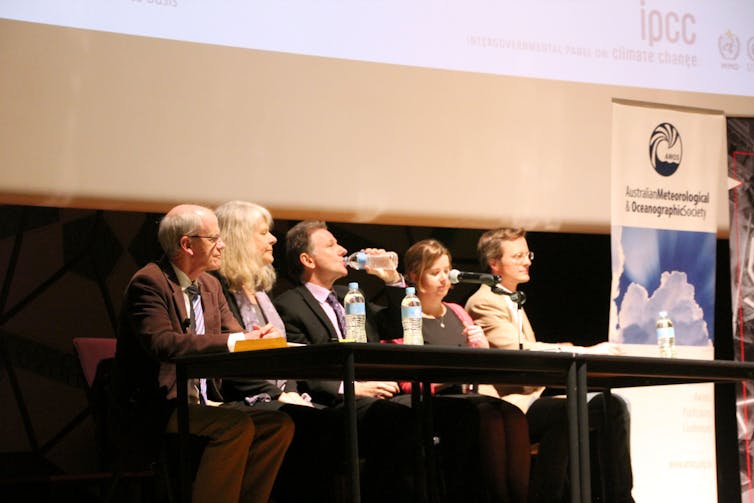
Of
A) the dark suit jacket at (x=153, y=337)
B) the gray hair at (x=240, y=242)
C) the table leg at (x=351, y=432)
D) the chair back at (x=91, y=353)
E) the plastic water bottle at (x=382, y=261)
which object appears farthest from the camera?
the gray hair at (x=240, y=242)

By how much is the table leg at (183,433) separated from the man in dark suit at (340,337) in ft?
2.34

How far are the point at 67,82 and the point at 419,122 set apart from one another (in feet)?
4.65

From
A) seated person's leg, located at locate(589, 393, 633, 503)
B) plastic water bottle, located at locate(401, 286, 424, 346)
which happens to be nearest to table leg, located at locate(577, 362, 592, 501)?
plastic water bottle, located at locate(401, 286, 424, 346)

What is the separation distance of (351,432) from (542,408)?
173 cm

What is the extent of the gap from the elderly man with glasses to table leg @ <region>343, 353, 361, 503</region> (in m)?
1.37

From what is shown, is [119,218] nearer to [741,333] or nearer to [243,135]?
[243,135]

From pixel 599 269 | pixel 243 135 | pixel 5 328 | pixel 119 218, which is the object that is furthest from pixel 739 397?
pixel 5 328

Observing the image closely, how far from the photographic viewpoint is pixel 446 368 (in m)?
2.98

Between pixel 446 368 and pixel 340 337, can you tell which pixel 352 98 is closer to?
pixel 340 337

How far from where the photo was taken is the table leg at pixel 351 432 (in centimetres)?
240

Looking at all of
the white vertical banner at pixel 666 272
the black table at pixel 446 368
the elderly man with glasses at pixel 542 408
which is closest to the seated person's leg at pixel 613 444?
the elderly man with glasses at pixel 542 408

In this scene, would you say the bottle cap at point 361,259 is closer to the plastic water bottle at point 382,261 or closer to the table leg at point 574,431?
the plastic water bottle at point 382,261

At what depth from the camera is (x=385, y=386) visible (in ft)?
12.6

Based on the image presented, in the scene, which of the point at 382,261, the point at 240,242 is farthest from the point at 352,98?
the point at 240,242
